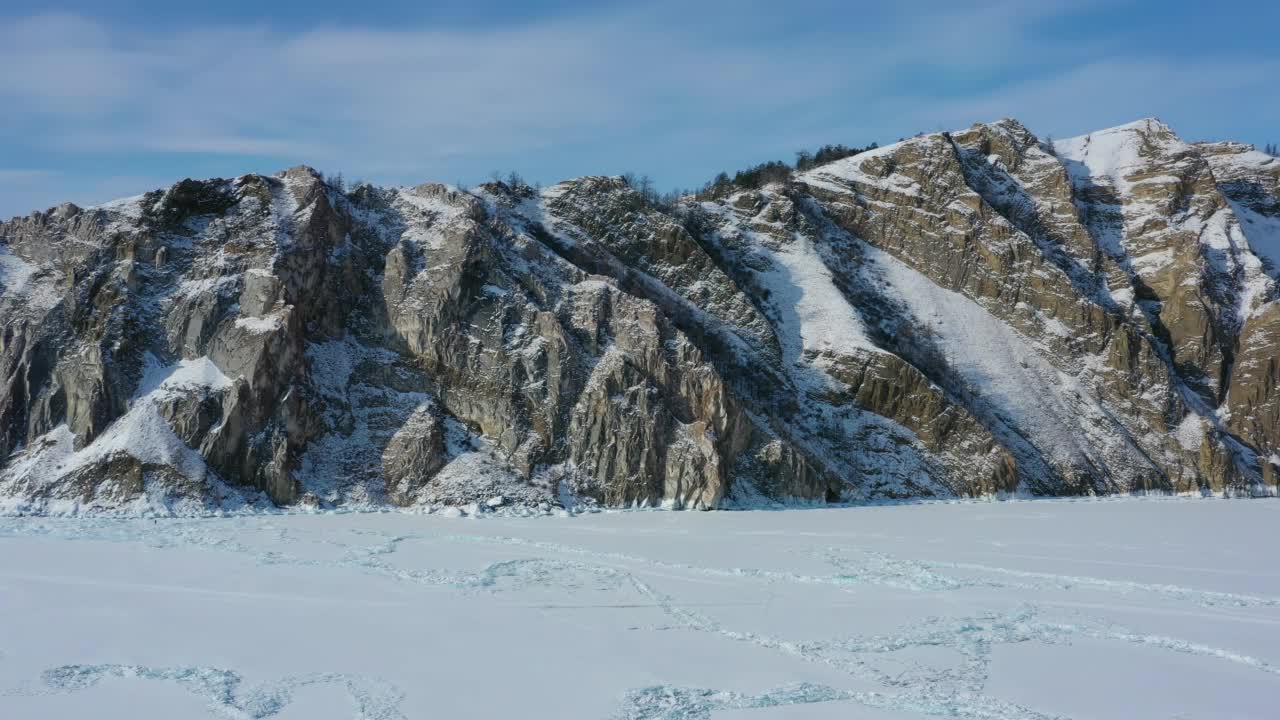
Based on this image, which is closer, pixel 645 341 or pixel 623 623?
pixel 623 623

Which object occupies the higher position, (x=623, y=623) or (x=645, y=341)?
(x=645, y=341)

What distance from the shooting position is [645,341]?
3538 centimetres

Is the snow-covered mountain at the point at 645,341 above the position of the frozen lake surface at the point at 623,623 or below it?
above

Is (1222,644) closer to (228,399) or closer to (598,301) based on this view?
(598,301)

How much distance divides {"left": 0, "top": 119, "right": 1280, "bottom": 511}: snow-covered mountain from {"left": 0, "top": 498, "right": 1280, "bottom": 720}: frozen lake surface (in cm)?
616

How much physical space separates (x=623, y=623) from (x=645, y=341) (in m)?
20.3

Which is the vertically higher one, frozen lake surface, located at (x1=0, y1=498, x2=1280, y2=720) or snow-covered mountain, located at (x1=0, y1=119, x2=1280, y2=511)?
snow-covered mountain, located at (x1=0, y1=119, x2=1280, y2=511)

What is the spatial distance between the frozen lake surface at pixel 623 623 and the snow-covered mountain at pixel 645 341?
242 inches

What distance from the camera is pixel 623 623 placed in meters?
15.7

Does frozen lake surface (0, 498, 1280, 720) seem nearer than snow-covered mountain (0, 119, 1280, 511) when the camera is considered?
Yes

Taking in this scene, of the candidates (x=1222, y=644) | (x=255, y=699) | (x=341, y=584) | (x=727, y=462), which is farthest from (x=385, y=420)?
(x=1222, y=644)

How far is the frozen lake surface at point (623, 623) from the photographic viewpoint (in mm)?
11961

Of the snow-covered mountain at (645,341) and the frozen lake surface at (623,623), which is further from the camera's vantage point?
the snow-covered mountain at (645,341)

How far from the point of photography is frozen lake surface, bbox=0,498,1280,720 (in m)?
12.0
